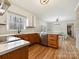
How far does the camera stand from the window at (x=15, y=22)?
14.9 feet

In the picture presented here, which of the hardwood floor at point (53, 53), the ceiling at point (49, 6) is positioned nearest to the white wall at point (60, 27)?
the ceiling at point (49, 6)

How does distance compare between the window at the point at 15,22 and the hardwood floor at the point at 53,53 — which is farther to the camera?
the window at the point at 15,22

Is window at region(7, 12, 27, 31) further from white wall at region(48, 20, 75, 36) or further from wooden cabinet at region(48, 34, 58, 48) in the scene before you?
white wall at region(48, 20, 75, 36)

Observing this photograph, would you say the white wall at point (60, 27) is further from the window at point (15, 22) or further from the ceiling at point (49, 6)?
the window at point (15, 22)

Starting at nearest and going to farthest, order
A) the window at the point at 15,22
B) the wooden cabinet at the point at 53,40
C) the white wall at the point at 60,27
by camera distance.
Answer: the window at the point at 15,22 → the wooden cabinet at the point at 53,40 → the white wall at the point at 60,27

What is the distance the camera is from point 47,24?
12.7m

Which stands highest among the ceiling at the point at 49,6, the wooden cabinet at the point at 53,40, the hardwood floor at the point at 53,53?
the ceiling at the point at 49,6

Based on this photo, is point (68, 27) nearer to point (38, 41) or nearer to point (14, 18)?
point (38, 41)

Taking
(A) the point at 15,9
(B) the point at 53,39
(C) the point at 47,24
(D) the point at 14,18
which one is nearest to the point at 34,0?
(A) the point at 15,9

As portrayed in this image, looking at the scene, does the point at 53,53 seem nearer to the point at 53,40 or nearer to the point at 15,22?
the point at 53,40

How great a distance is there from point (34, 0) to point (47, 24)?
8.26m

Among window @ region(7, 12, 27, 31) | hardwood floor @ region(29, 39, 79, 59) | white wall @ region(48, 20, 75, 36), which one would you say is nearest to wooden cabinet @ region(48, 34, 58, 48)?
hardwood floor @ region(29, 39, 79, 59)

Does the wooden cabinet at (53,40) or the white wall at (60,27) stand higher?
the white wall at (60,27)

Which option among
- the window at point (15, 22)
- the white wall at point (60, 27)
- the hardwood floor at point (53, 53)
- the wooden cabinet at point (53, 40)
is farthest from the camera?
the white wall at point (60, 27)
